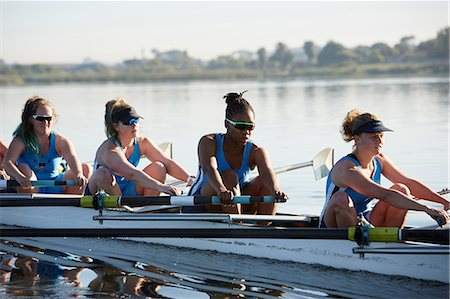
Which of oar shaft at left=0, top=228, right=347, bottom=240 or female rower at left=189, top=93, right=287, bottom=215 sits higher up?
female rower at left=189, top=93, right=287, bottom=215

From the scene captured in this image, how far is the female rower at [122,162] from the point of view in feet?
27.4

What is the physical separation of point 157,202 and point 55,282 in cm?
122

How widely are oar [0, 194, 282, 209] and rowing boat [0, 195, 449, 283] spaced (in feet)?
0.41

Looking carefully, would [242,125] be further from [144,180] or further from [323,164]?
[323,164]

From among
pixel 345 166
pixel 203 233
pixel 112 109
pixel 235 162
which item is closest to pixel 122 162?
pixel 112 109

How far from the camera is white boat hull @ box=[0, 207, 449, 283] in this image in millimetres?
6375

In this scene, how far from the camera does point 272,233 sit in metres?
6.47

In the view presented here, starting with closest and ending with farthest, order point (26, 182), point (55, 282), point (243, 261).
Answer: point (55, 282)
point (243, 261)
point (26, 182)

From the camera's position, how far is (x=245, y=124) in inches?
293

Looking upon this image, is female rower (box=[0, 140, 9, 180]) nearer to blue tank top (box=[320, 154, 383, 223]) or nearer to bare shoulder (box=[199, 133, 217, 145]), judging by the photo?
bare shoulder (box=[199, 133, 217, 145])

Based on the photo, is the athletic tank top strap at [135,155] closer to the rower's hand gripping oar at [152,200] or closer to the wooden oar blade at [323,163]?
the rower's hand gripping oar at [152,200]

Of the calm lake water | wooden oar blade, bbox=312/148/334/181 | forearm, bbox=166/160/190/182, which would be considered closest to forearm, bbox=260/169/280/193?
the calm lake water

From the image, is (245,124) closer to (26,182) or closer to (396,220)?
(396,220)

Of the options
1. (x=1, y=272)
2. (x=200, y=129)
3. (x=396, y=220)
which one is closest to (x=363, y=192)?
(x=396, y=220)
